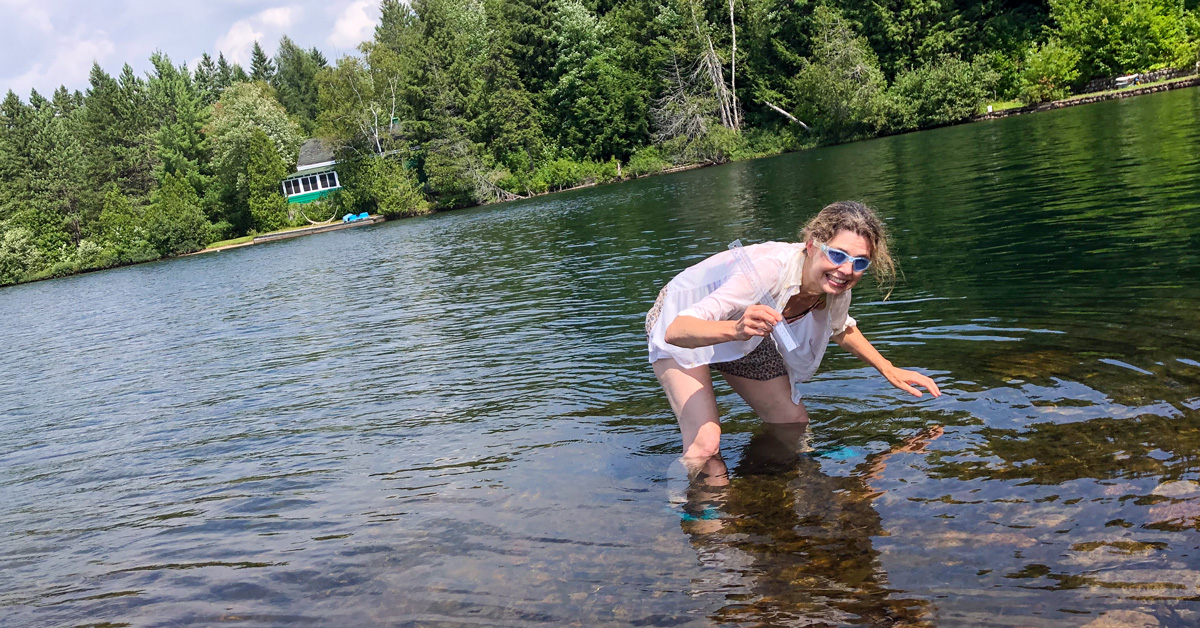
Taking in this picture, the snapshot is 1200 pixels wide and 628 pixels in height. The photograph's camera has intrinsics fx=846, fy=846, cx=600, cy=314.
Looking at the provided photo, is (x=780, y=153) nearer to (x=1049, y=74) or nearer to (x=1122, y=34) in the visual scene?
(x=1049, y=74)

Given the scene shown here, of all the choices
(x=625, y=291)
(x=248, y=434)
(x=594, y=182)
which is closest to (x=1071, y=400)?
(x=248, y=434)

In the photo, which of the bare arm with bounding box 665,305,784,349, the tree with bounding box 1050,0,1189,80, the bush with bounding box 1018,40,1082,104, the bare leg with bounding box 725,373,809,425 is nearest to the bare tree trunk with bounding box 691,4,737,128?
the bush with bounding box 1018,40,1082,104

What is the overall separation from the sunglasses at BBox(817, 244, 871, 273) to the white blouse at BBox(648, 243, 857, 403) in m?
0.22

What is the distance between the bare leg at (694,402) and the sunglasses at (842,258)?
1303 millimetres

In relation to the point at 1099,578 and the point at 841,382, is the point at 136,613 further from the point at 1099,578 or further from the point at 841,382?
the point at 841,382

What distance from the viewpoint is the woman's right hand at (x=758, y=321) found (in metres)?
4.84

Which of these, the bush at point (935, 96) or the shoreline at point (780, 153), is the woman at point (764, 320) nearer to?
the shoreline at point (780, 153)

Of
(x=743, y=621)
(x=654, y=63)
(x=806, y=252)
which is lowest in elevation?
(x=743, y=621)

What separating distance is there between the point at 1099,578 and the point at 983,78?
5642cm

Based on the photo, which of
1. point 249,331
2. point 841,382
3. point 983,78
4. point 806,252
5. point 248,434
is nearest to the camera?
point 806,252

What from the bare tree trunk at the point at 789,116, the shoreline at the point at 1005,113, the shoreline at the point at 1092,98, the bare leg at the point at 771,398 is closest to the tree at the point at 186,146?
the shoreline at the point at 1005,113

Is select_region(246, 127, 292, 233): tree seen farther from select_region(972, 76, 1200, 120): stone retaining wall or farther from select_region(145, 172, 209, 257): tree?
select_region(972, 76, 1200, 120): stone retaining wall

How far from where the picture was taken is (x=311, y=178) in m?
85.4

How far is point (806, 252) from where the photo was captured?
539 centimetres
